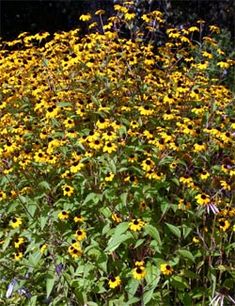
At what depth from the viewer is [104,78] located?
2855 mm

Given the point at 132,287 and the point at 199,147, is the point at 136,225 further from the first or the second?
the point at 199,147

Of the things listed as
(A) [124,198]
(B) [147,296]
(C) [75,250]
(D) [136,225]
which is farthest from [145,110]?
(B) [147,296]

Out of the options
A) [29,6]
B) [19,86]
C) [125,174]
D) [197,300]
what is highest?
[19,86]

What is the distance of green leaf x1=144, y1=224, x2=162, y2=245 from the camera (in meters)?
2.33

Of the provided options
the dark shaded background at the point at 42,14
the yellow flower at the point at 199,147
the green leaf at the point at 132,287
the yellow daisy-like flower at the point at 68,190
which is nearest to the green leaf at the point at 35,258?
the yellow daisy-like flower at the point at 68,190

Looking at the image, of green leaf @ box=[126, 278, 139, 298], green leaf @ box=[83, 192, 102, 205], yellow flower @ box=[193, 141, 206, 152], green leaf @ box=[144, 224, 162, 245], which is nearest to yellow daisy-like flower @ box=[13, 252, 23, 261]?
green leaf @ box=[83, 192, 102, 205]

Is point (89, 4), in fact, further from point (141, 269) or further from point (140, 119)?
point (141, 269)

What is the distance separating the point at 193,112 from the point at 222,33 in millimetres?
3987

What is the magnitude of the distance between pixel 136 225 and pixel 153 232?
69 millimetres

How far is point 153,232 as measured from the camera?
2.34 metres

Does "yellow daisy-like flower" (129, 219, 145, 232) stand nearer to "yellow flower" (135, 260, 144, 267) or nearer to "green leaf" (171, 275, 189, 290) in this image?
"yellow flower" (135, 260, 144, 267)

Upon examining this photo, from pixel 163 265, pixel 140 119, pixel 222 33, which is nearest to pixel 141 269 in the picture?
pixel 163 265

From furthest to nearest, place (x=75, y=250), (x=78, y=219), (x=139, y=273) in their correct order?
(x=78, y=219) < (x=75, y=250) < (x=139, y=273)

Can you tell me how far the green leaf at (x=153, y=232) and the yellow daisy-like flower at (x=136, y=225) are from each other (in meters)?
0.02
